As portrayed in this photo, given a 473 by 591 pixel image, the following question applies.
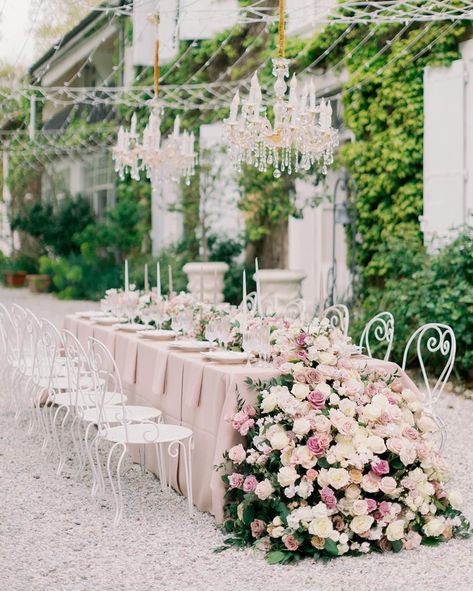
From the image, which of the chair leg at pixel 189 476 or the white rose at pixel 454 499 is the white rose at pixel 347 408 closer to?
the white rose at pixel 454 499

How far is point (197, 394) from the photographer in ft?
13.8

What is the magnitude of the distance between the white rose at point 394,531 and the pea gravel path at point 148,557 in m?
0.07

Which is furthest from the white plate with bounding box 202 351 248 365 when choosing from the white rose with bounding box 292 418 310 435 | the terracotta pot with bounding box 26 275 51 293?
the terracotta pot with bounding box 26 275 51 293

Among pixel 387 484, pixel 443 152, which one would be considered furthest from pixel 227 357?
pixel 443 152

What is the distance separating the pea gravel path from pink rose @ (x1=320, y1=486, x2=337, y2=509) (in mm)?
204

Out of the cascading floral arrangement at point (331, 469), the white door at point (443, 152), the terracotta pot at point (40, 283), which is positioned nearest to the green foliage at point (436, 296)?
the white door at point (443, 152)

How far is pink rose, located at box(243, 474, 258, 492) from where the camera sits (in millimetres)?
3641

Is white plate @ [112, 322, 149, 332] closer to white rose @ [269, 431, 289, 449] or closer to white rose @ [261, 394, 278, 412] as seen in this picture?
white rose @ [261, 394, 278, 412]

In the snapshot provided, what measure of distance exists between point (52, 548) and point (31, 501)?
2.44 feet

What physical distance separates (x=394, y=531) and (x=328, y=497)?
0.28m

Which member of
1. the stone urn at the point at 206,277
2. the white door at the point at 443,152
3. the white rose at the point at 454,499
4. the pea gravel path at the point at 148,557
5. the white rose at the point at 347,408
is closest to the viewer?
the pea gravel path at the point at 148,557

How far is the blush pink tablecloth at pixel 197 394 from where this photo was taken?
3.89m

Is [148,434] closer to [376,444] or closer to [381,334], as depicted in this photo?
[376,444]

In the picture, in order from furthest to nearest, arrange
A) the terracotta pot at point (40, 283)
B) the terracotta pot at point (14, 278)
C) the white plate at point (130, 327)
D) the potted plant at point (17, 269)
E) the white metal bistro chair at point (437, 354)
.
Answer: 1. the terracotta pot at point (14, 278)
2. the potted plant at point (17, 269)
3. the terracotta pot at point (40, 283)
4. the white plate at point (130, 327)
5. the white metal bistro chair at point (437, 354)
